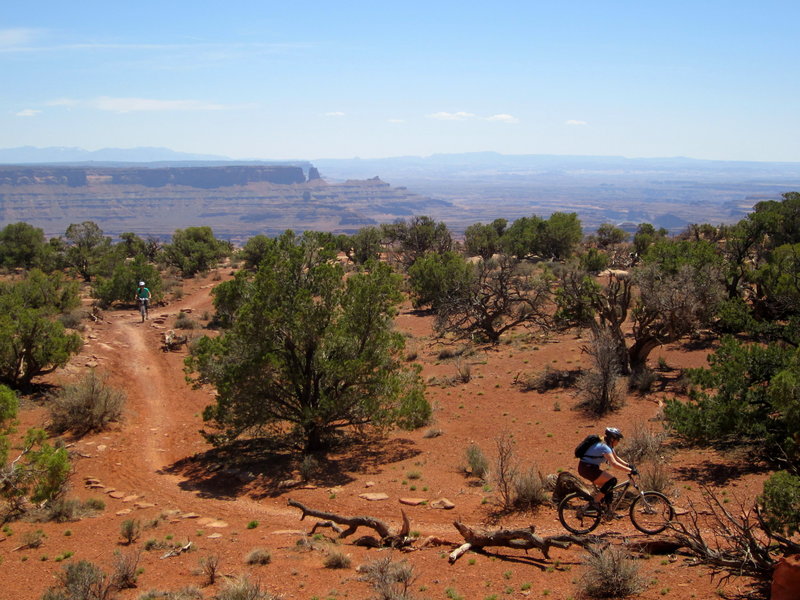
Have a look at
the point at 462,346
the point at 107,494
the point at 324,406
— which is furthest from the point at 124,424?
the point at 462,346

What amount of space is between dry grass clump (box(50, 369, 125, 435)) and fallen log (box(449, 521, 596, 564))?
11468 millimetres

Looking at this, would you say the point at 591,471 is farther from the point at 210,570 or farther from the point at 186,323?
the point at 186,323

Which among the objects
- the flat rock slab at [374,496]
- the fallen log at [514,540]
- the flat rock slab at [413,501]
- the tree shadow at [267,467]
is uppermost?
the fallen log at [514,540]

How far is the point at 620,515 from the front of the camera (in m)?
9.23

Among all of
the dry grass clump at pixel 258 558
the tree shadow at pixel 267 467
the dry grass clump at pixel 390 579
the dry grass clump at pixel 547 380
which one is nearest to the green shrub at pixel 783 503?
the dry grass clump at pixel 390 579

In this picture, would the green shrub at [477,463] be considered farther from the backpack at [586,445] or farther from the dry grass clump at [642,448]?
the backpack at [586,445]

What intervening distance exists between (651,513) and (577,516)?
3.27ft

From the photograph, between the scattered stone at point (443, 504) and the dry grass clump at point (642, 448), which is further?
the dry grass clump at point (642, 448)

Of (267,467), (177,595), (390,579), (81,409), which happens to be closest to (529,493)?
(390,579)

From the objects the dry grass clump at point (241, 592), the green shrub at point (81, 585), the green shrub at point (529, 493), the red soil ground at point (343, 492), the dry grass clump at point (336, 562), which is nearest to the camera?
the dry grass clump at point (241, 592)

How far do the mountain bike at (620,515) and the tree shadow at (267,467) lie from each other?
527cm

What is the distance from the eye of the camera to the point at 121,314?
99.5 ft

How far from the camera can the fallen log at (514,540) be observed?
808cm

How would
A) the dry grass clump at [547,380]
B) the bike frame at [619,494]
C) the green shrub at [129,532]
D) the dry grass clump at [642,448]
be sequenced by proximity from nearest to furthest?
the bike frame at [619,494] → the green shrub at [129,532] → the dry grass clump at [642,448] → the dry grass clump at [547,380]
